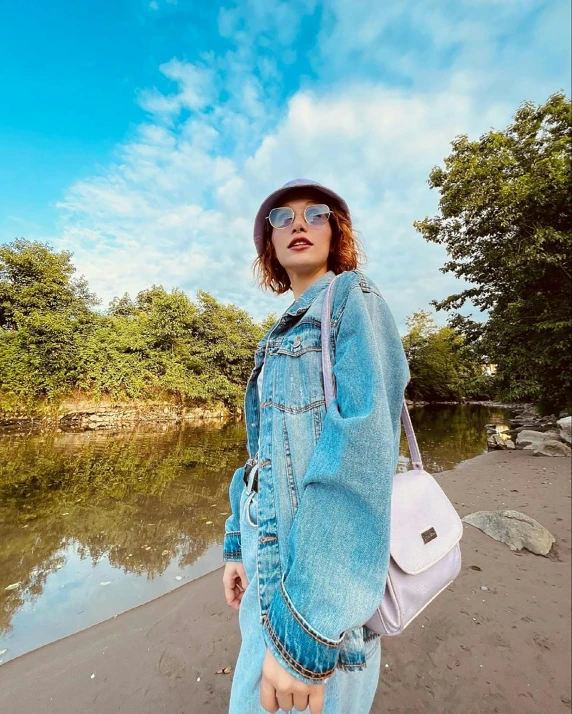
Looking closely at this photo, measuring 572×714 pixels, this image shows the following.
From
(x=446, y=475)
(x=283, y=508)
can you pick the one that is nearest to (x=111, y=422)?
(x=446, y=475)

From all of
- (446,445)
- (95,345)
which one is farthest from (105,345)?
(446,445)

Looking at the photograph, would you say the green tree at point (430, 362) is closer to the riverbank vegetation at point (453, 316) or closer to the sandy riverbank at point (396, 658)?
the riverbank vegetation at point (453, 316)

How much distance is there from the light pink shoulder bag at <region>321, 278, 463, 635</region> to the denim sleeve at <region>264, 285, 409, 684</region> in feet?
0.31

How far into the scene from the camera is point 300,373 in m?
0.84

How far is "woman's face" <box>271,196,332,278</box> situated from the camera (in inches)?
43.6

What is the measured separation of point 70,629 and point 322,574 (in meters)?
2.87

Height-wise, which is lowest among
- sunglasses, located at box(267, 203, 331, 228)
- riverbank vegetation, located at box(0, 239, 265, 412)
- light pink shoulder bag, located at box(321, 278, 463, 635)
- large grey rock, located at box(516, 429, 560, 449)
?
large grey rock, located at box(516, 429, 560, 449)

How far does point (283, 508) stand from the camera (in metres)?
0.75

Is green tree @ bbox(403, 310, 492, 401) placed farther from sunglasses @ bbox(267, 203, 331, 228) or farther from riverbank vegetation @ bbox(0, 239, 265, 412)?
sunglasses @ bbox(267, 203, 331, 228)

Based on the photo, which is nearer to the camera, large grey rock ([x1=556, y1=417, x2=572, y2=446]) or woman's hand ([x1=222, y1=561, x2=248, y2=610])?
woman's hand ([x1=222, y1=561, x2=248, y2=610])

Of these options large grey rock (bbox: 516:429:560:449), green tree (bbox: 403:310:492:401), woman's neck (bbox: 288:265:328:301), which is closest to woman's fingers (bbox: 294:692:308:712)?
woman's neck (bbox: 288:265:328:301)

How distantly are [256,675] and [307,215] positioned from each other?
128 cm

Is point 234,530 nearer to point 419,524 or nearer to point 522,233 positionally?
point 419,524

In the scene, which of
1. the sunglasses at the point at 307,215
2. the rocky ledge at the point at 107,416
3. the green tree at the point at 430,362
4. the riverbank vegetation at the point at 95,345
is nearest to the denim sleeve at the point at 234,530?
the sunglasses at the point at 307,215
